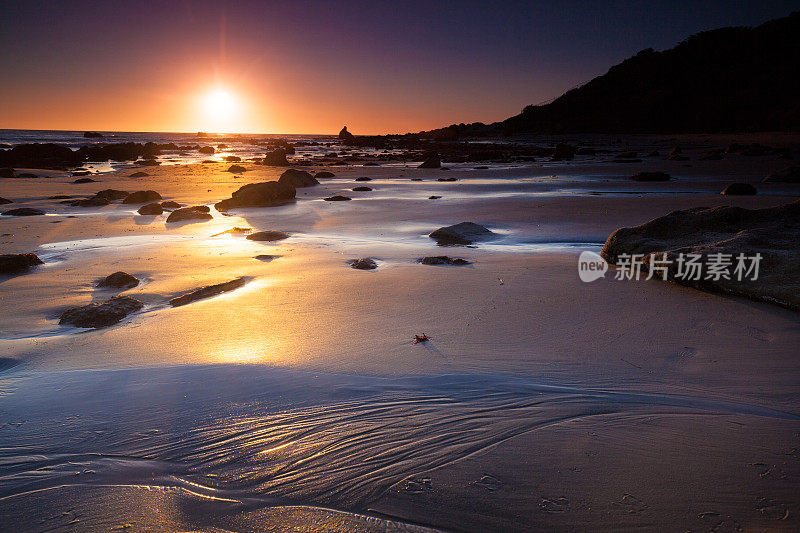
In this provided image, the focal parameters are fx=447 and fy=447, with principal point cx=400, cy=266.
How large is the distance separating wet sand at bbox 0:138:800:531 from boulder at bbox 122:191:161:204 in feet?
21.1

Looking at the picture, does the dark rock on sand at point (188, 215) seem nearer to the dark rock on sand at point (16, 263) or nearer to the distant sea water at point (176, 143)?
the dark rock on sand at point (16, 263)

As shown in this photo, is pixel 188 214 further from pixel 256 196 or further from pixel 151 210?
pixel 256 196

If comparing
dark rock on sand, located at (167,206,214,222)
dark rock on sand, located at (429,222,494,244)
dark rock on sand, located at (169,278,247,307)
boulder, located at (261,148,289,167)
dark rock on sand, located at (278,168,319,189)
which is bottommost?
dark rock on sand, located at (169,278,247,307)

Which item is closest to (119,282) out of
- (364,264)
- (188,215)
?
(364,264)

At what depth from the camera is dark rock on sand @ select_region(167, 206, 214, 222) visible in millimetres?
8289

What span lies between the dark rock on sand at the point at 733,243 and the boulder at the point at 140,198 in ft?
34.1

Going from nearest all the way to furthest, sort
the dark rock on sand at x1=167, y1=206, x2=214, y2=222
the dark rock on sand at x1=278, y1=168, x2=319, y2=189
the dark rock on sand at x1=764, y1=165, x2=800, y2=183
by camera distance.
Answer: the dark rock on sand at x1=167, y1=206, x2=214, y2=222, the dark rock on sand at x1=764, y1=165, x2=800, y2=183, the dark rock on sand at x1=278, y1=168, x2=319, y2=189

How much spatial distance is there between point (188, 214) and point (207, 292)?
521cm

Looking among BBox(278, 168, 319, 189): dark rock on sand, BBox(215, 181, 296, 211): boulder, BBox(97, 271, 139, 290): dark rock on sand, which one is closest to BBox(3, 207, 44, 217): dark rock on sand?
BBox(215, 181, 296, 211): boulder

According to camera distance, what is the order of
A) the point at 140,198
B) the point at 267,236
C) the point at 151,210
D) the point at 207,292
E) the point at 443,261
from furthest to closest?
the point at 140,198
the point at 151,210
the point at 267,236
the point at 443,261
the point at 207,292

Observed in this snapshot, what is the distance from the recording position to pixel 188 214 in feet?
28.0

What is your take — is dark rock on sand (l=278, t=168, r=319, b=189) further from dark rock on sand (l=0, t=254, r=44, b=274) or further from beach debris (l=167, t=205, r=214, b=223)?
dark rock on sand (l=0, t=254, r=44, b=274)

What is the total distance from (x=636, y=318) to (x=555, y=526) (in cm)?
231

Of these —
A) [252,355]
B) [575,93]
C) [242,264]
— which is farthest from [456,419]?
[575,93]
